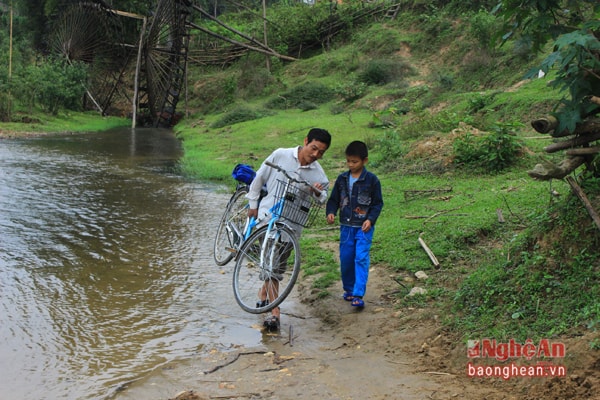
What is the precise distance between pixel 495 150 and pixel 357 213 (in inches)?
193

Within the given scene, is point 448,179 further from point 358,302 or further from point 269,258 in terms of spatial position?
point 269,258

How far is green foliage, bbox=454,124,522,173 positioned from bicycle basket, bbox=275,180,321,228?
16.6 feet

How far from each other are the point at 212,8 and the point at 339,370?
51.6 metres

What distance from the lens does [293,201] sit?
4.90 metres

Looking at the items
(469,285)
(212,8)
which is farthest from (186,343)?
(212,8)

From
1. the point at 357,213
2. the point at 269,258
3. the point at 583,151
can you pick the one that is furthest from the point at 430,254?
the point at 583,151

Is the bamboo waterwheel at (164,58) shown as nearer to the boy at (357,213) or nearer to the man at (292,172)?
the man at (292,172)

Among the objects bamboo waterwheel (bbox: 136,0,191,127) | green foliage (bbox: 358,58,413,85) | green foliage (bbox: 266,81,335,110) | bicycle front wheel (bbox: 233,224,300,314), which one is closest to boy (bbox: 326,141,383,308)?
bicycle front wheel (bbox: 233,224,300,314)

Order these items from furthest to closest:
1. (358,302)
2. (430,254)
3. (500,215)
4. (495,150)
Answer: (495,150), (500,215), (430,254), (358,302)

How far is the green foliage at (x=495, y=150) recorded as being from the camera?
354 inches

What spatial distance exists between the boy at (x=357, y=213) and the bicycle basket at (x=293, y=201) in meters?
0.24

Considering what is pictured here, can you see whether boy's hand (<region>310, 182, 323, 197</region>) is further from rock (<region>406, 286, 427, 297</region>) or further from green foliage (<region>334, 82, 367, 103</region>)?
green foliage (<region>334, 82, 367, 103</region>)

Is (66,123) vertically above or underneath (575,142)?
above

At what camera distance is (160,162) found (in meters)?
15.7
